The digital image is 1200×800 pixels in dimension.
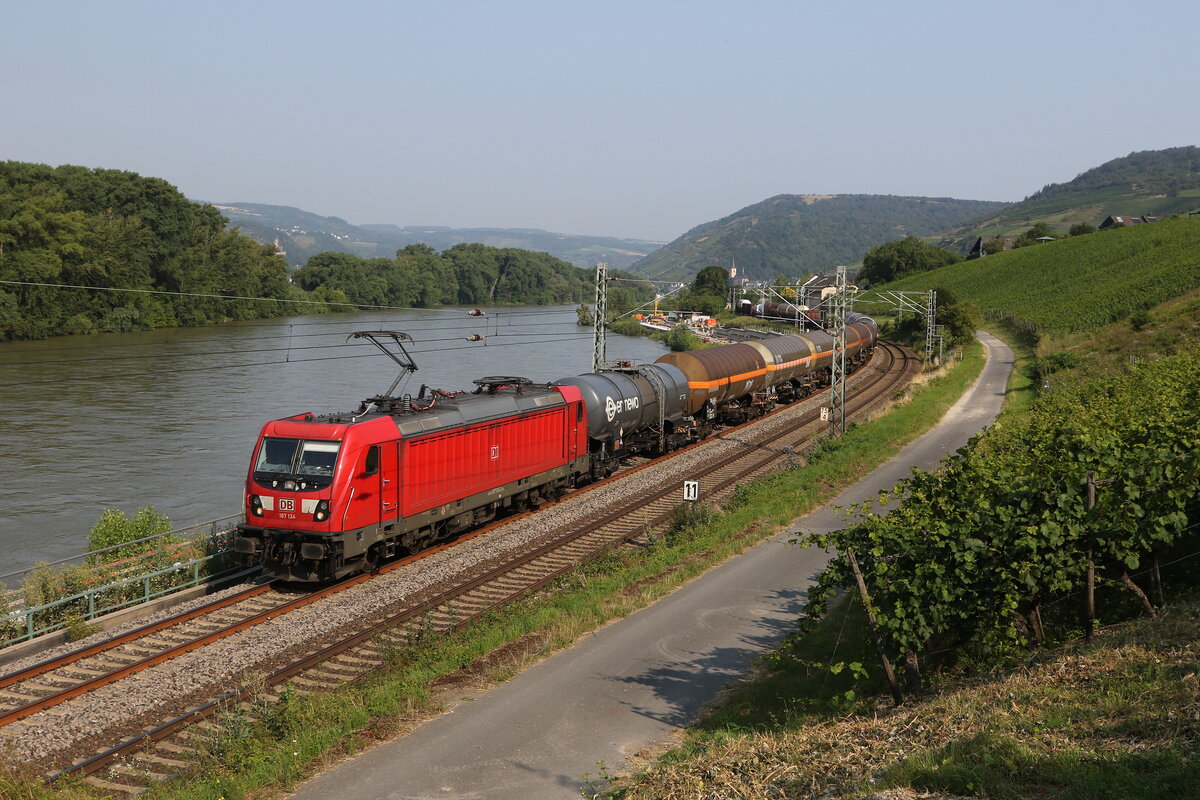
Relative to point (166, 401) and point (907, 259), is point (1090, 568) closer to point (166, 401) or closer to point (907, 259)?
point (166, 401)

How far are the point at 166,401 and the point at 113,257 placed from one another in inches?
1489

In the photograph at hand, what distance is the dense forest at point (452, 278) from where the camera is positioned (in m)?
107

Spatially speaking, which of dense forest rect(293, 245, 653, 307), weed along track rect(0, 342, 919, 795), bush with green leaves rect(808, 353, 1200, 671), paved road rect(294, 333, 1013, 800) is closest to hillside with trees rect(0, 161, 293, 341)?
dense forest rect(293, 245, 653, 307)

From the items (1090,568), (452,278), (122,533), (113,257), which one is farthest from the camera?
(452,278)

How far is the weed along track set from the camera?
1246 cm

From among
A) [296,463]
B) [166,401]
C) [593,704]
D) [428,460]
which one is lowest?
[593,704]

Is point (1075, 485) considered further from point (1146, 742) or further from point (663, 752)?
point (663, 752)

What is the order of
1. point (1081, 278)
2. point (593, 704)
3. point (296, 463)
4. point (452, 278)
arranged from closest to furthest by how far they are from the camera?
point (593, 704)
point (296, 463)
point (1081, 278)
point (452, 278)

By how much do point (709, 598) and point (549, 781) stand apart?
7722 millimetres

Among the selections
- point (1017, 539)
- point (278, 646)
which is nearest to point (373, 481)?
point (278, 646)

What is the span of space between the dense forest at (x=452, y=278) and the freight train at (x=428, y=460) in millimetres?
74593

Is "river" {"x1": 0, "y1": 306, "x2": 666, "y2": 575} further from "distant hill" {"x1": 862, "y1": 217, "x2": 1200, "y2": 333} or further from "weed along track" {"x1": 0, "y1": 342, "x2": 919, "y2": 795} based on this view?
"distant hill" {"x1": 862, "y1": 217, "x2": 1200, "y2": 333}

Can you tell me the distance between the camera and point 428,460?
21297 millimetres

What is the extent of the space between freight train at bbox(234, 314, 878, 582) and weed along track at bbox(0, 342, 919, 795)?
82cm
